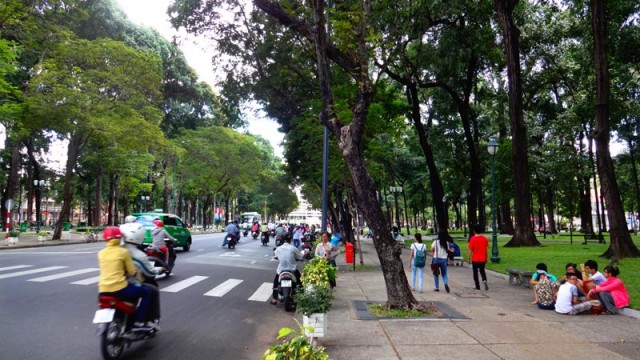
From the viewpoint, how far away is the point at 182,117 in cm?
4988

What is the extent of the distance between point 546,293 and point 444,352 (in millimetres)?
4539

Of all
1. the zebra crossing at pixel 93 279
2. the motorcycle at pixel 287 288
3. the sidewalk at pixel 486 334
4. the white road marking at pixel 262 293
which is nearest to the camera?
the sidewalk at pixel 486 334

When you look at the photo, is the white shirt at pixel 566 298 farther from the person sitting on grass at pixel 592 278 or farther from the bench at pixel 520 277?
the bench at pixel 520 277

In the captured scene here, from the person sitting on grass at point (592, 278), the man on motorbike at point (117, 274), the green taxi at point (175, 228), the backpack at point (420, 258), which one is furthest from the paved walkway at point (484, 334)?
the green taxi at point (175, 228)

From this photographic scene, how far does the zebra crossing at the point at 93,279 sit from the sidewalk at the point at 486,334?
2.74 meters

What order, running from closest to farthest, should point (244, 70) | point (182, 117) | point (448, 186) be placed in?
point (244, 70), point (448, 186), point (182, 117)

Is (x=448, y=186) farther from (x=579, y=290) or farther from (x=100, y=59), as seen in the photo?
(x=579, y=290)

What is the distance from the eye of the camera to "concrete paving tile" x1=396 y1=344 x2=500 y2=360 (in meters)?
6.02

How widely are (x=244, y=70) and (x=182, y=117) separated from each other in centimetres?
2885

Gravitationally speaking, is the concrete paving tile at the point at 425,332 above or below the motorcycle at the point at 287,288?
below

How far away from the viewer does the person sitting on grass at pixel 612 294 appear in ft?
29.5

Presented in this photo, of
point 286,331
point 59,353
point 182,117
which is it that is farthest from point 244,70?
point 182,117

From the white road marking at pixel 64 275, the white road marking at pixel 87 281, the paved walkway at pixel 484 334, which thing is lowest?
the paved walkway at pixel 484 334

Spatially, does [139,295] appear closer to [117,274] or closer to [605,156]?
[117,274]
